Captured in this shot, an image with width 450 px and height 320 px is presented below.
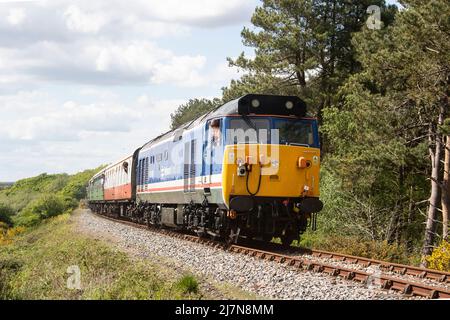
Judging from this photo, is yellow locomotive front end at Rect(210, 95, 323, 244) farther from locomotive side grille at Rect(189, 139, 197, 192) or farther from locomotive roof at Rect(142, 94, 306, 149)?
locomotive side grille at Rect(189, 139, 197, 192)

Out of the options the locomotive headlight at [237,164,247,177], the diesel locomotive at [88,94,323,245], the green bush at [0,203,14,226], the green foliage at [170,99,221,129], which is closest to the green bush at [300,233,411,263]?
the diesel locomotive at [88,94,323,245]

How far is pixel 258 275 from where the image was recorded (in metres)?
11.2

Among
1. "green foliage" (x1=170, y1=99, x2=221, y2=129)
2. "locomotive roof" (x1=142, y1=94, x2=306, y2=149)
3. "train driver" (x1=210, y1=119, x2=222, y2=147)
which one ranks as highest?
"green foliage" (x1=170, y1=99, x2=221, y2=129)

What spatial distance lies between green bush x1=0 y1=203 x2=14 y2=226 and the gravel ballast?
150 feet

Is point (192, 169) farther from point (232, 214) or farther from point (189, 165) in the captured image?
point (232, 214)

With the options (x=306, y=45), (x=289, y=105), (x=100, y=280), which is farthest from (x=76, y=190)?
(x=100, y=280)

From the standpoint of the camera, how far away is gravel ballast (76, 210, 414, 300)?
951 cm

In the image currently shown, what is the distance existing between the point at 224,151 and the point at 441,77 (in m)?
9.49

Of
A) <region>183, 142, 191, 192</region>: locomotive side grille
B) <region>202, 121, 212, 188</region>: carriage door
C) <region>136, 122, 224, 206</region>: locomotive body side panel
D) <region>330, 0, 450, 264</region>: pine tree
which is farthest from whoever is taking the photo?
<region>330, 0, 450, 264</region>: pine tree

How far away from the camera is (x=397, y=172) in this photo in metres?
27.5

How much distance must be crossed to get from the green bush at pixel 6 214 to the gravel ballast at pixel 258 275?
4570 cm

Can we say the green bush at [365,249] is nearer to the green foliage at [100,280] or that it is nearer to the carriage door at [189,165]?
the carriage door at [189,165]

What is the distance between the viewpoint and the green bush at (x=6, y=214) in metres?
59.1

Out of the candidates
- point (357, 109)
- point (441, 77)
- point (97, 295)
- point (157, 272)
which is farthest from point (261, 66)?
point (97, 295)
